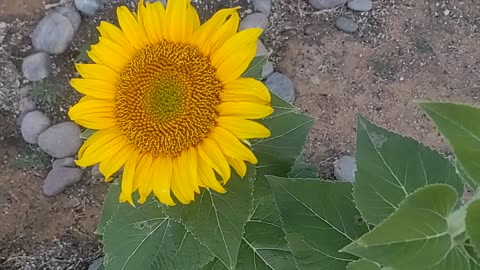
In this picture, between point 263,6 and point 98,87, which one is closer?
point 98,87

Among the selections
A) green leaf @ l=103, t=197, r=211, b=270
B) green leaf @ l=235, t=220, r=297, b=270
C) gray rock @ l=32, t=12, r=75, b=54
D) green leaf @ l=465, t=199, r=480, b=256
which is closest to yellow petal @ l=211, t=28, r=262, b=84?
green leaf @ l=103, t=197, r=211, b=270

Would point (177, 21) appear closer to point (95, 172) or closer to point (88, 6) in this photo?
point (95, 172)

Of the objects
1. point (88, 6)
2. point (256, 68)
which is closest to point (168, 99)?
point (256, 68)

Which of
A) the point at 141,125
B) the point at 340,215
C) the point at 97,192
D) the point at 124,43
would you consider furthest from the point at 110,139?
the point at 97,192

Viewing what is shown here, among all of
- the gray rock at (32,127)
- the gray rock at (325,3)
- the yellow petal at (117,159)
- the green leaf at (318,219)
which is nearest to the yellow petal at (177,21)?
the yellow petal at (117,159)

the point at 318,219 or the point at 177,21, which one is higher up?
the point at 177,21

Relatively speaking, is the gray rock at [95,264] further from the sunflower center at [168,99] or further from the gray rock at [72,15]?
the sunflower center at [168,99]

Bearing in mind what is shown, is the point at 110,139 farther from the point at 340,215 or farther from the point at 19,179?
the point at 19,179
